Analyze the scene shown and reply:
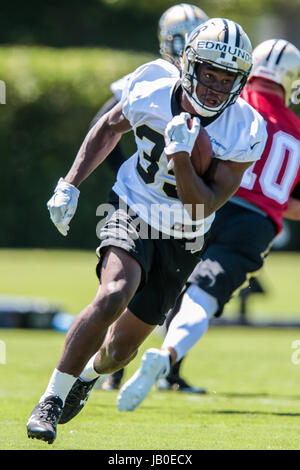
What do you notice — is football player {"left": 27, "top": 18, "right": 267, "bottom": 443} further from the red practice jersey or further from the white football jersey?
the red practice jersey

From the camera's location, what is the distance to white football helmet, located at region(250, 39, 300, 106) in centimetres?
593

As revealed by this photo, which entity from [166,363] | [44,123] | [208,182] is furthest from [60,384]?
[44,123]

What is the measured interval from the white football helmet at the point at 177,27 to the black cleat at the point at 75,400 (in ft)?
9.04

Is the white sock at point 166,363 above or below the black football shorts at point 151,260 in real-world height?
below

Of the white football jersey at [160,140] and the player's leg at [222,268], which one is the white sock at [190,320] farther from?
the white football jersey at [160,140]

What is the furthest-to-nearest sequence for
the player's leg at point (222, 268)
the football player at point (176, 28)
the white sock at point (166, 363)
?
the football player at point (176, 28) → the player's leg at point (222, 268) → the white sock at point (166, 363)

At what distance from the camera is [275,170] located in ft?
18.6

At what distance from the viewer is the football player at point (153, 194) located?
161 inches

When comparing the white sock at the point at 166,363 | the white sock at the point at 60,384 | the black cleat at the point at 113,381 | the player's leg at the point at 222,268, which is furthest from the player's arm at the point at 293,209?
the white sock at the point at 60,384

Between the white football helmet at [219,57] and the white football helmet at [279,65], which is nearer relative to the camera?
the white football helmet at [219,57]

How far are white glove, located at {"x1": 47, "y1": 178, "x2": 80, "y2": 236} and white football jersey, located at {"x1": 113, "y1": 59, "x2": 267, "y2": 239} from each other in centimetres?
28

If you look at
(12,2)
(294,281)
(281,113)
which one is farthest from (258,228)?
(12,2)

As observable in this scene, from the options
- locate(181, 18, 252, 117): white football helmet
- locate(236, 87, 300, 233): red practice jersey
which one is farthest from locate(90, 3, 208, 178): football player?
locate(181, 18, 252, 117): white football helmet
